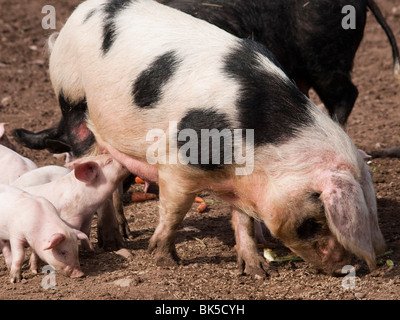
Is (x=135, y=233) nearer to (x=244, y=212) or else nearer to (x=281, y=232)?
(x=244, y=212)

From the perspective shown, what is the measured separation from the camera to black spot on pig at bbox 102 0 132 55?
470 centimetres

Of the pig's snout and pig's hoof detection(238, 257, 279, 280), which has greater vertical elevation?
the pig's snout

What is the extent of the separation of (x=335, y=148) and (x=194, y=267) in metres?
1.25

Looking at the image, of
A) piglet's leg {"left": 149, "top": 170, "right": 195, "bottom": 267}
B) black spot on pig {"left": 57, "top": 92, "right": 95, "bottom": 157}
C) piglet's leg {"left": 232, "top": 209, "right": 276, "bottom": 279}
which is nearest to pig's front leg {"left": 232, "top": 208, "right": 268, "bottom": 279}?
piglet's leg {"left": 232, "top": 209, "right": 276, "bottom": 279}

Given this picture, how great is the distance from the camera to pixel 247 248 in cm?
455

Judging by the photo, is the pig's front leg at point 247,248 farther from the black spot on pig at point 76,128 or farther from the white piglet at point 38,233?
the black spot on pig at point 76,128

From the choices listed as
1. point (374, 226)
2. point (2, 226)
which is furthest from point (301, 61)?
point (2, 226)

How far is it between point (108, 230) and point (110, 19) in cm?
140

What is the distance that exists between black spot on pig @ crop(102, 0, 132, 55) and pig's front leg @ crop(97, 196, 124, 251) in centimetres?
106

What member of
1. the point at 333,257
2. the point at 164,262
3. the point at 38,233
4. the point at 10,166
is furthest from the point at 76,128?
the point at 333,257

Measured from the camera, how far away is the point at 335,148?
3.90m

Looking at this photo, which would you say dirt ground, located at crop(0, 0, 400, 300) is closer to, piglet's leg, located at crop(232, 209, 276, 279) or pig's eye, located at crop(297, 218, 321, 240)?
piglet's leg, located at crop(232, 209, 276, 279)

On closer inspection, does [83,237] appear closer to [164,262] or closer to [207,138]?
[164,262]

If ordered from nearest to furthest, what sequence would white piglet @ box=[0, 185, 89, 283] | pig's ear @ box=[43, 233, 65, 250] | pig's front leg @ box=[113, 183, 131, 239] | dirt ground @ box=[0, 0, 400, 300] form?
1. dirt ground @ box=[0, 0, 400, 300]
2. pig's ear @ box=[43, 233, 65, 250]
3. white piglet @ box=[0, 185, 89, 283]
4. pig's front leg @ box=[113, 183, 131, 239]
